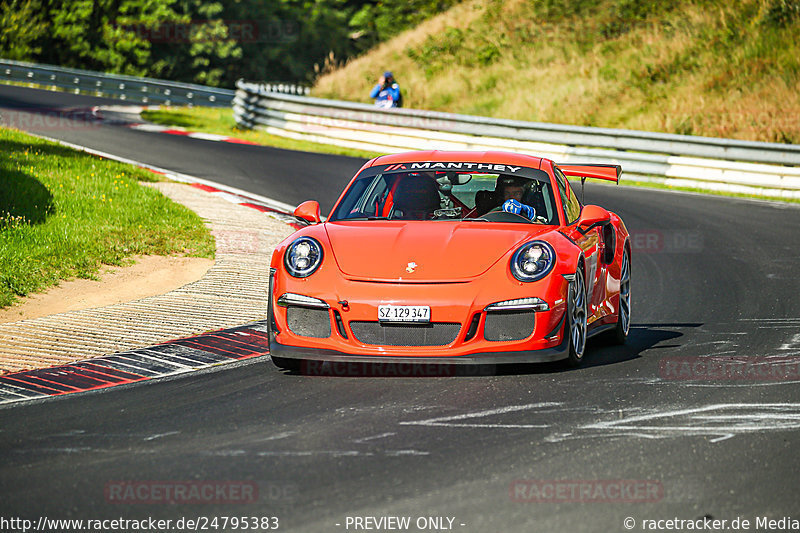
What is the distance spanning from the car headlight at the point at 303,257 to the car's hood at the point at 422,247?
0.40 feet

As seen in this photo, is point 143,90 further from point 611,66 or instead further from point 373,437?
point 373,437

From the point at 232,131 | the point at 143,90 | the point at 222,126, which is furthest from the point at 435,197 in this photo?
the point at 143,90

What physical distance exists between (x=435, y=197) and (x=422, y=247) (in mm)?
1133

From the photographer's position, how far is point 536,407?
6.27 metres

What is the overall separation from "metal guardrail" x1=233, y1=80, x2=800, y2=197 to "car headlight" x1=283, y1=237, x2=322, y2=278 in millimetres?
13945

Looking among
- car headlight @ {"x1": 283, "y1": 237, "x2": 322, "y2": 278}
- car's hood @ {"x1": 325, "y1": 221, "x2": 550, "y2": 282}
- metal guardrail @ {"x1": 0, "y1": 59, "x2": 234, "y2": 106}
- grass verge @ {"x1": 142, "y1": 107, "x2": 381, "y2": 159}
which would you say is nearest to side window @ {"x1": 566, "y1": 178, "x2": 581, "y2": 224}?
car's hood @ {"x1": 325, "y1": 221, "x2": 550, "y2": 282}

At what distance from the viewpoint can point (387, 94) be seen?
25203mm

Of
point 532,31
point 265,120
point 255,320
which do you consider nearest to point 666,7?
point 532,31

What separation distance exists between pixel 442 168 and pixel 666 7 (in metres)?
24.5

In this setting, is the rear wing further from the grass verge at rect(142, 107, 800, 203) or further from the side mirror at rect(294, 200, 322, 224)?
the grass verge at rect(142, 107, 800, 203)

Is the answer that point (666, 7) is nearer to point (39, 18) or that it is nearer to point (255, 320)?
point (255, 320)

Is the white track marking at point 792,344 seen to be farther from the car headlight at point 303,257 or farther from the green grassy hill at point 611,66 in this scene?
the green grassy hill at point 611,66

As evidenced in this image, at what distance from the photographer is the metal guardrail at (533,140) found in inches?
782

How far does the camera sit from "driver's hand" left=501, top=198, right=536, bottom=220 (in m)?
8.16
